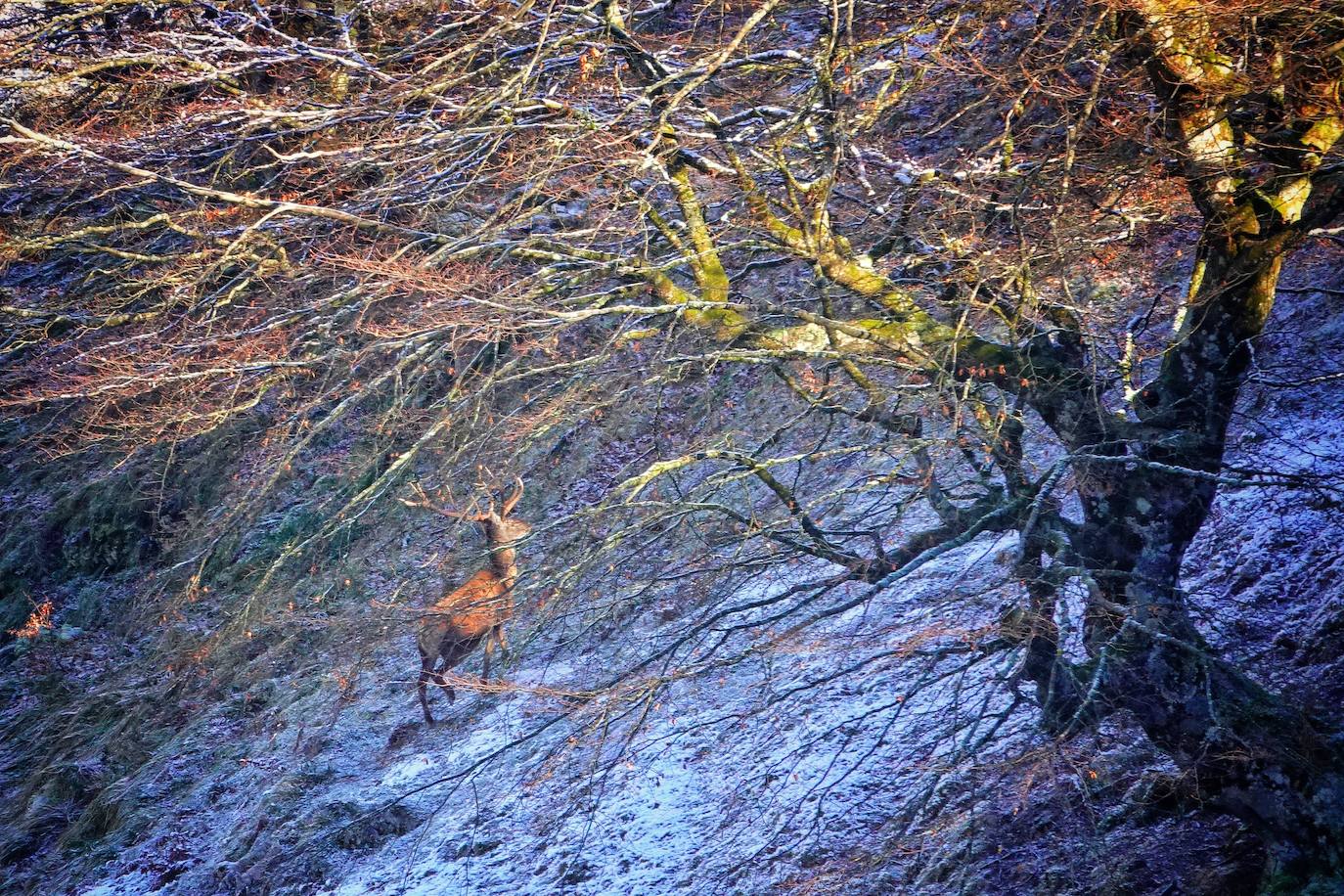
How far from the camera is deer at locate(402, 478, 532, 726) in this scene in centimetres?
514

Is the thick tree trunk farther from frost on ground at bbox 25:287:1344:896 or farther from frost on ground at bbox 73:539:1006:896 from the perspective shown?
frost on ground at bbox 73:539:1006:896

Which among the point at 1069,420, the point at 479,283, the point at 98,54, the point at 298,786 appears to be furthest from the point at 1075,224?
the point at 298,786

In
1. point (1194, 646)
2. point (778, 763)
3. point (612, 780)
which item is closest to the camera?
point (1194, 646)

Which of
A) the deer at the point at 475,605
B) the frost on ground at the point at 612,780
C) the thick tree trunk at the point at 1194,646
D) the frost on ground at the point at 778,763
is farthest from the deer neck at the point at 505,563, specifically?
the thick tree trunk at the point at 1194,646

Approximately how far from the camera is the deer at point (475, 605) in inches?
203

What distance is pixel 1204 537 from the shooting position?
741 cm

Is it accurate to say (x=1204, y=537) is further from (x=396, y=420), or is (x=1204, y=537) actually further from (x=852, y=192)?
(x=396, y=420)

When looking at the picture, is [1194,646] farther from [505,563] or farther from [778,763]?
[505,563]

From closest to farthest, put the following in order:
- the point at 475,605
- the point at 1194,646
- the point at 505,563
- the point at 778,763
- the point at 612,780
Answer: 1. the point at 1194,646
2. the point at 475,605
3. the point at 778,763
4. the point at 505,563
5. the point at 612,780

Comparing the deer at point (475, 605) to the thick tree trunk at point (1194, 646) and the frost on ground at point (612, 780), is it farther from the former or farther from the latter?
the thick tree trunk at point (1194, 646)

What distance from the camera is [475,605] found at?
4.85m

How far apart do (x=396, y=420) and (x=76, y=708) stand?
204 inches

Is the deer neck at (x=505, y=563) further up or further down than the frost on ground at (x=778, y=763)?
further up

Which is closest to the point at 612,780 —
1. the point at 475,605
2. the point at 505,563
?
the point at 505,563
